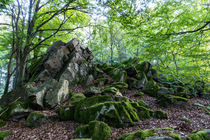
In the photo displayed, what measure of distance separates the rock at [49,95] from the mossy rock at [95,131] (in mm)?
3376

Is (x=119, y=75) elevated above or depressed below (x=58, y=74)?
below

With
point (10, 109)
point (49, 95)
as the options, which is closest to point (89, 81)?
point (49, 95)

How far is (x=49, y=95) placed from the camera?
7223mm

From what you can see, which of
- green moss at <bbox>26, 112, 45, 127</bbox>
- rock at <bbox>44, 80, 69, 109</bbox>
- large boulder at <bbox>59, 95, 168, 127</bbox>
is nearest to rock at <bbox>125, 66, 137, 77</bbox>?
large boulder at <bbox>59, 95, 168, 127</bbox>

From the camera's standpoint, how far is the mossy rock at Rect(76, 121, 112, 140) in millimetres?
4424

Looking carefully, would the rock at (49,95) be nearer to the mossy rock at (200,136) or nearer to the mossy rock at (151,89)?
the mossy rock at (200,136)

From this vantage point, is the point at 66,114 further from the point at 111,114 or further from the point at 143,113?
the point at 143,113

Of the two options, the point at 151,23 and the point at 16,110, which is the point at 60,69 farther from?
the point at 151,23

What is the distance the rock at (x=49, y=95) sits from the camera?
21.9 ft

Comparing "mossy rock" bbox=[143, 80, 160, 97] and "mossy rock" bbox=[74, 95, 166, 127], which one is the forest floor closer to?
"mossy rock" bbox=[74, 95, 166, 127]

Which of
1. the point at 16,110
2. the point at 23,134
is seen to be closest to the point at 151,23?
the point at 23,134

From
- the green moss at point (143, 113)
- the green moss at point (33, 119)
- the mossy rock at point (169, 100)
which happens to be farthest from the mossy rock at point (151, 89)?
the green moss at point (33, 119)

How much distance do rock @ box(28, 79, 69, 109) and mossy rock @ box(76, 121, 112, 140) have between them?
133 inches

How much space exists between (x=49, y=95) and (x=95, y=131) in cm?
437
